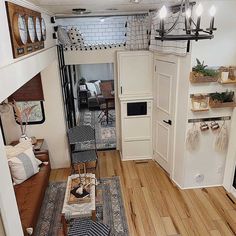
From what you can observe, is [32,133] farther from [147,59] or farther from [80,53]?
[147,59]

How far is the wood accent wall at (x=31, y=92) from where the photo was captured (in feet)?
13.0

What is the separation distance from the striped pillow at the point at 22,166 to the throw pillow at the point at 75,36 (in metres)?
2.03

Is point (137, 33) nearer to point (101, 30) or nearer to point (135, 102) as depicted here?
point (101, 30)

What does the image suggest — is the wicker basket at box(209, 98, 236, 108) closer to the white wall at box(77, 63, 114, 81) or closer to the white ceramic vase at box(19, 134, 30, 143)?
the white ceramic vase at box(19, 134, 30, 143)

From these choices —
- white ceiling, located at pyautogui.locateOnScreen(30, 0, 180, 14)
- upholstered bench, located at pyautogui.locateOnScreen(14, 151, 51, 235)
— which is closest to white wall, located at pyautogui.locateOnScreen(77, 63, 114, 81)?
upholstered bench, located at pyautogui.locateOnScreen(14, 151, 51, 235)

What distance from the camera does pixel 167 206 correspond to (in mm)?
3428

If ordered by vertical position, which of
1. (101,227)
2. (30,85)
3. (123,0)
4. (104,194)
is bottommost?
(104,194)

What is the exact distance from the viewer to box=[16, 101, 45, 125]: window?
13.5 feet

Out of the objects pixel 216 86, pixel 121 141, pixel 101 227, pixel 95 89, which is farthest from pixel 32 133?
pixel 95 89

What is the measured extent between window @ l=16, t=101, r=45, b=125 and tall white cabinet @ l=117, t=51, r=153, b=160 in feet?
4.52

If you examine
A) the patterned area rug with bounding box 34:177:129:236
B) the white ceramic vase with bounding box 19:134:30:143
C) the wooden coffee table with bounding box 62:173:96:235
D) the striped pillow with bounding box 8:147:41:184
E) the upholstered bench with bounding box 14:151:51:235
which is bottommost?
the patterned area rug with bounding box 34:177:129:236

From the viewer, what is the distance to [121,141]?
4.61 meters

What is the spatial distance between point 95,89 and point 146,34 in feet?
13.4

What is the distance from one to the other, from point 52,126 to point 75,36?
1.62m
